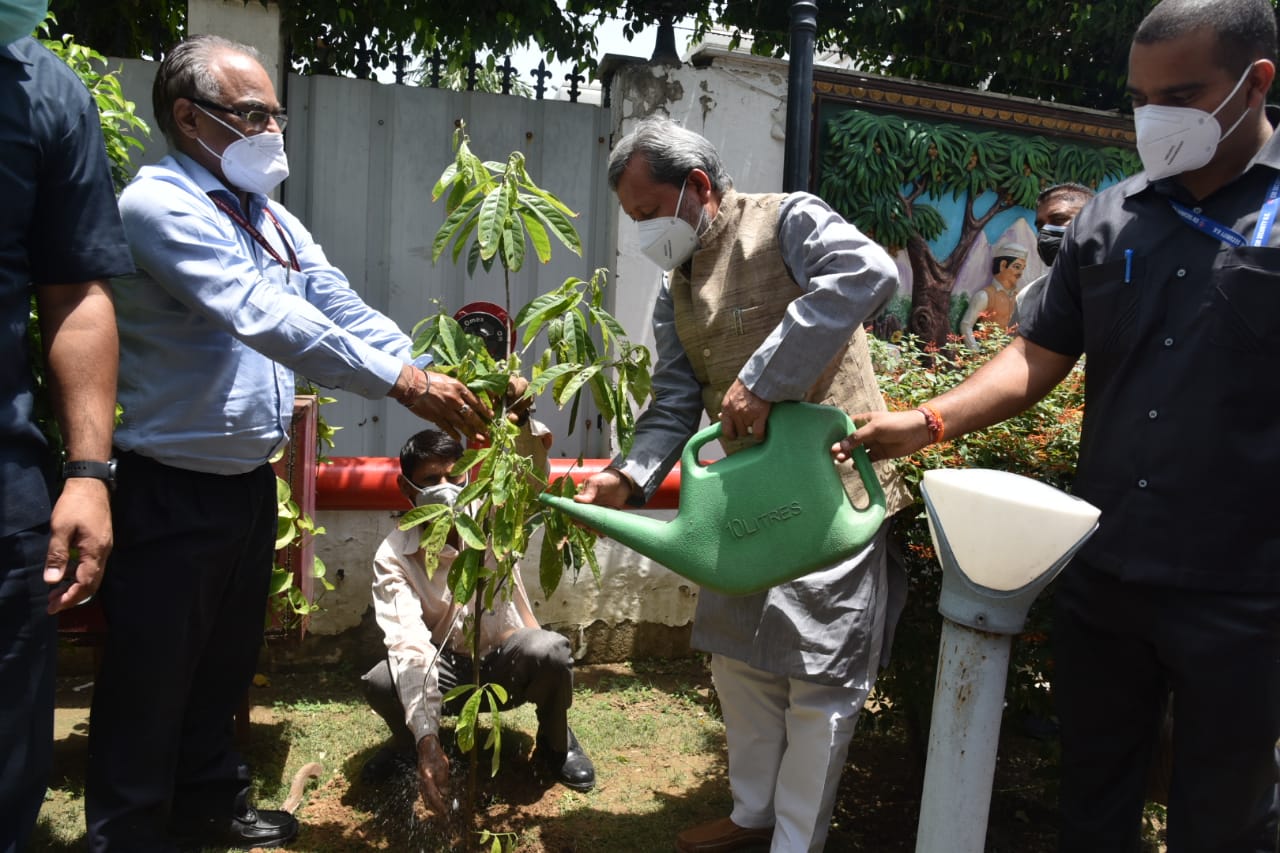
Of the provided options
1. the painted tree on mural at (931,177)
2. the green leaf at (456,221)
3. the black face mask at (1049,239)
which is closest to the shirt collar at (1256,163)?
the green leaf at (456,221)

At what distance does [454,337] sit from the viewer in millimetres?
2527

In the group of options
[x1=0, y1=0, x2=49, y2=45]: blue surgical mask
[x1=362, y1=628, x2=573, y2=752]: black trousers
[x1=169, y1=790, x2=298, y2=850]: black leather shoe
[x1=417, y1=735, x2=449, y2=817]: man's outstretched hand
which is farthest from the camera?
[x1=362, y1=628, x2=573, y2=752]: black trousers

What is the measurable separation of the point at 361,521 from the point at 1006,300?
144 inches

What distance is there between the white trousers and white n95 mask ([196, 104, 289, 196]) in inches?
70.0

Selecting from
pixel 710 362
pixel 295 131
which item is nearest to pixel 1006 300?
pixel 710 362

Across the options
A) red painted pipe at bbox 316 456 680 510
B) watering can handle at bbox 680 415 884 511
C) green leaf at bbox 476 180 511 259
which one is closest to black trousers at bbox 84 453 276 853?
green leaf at bbox 476 180 511 259

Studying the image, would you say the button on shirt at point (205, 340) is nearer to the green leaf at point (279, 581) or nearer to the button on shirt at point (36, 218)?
the button on shirt at point (36, 218)

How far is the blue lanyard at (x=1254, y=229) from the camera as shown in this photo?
6.31 ft

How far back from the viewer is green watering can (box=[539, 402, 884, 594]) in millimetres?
2195

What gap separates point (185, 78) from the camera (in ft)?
8.29

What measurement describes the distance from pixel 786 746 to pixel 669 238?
143 cm

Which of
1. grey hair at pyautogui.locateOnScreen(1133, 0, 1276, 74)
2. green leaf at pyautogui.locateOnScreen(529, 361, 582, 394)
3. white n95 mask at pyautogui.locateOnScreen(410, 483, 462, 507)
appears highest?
grey hair at pyautogui.locateOnScreen(1133, 0, 1276, 74)

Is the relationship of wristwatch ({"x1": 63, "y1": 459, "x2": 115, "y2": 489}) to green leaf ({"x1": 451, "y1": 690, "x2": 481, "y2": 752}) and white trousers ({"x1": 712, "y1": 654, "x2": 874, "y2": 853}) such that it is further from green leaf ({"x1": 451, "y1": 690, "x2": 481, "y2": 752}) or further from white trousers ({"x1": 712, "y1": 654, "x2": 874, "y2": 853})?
white trousers ({"x1": 712, "y1": 654, "x2": 874, "y2": 853})

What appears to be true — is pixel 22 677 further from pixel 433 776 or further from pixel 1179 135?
pixel 1179 135
